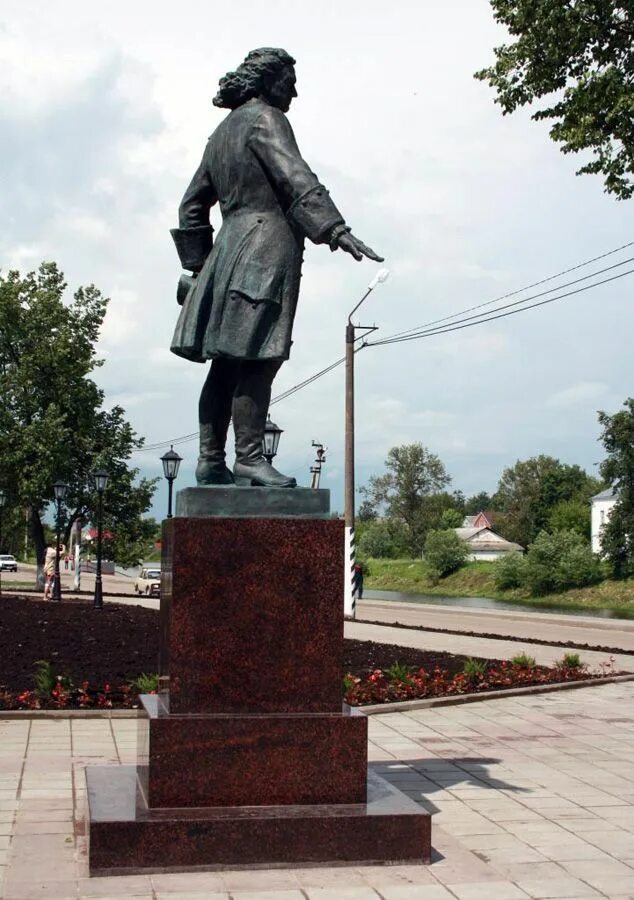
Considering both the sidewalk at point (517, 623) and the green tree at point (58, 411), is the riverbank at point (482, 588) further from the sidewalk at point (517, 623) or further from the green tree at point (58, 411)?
the green tree at point (58, 411)

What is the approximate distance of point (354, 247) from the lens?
5.61 metres

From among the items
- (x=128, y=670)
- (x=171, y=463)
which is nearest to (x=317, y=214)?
(x=128, y=670)

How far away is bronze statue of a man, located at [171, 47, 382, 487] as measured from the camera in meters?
5.79

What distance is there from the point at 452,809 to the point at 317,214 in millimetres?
3310

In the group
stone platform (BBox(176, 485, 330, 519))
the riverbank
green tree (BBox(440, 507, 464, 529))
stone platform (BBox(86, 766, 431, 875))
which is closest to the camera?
stone platform (BBox(86, 766, 431, 875))

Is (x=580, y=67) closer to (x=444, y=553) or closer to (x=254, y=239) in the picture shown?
(x=254, y=239)

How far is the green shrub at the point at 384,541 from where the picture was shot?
270ft

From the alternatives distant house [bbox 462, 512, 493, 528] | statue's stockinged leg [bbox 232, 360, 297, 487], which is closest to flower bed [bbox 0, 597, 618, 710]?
statue's stockinged leg [bbox 232, 360, 297, 487]

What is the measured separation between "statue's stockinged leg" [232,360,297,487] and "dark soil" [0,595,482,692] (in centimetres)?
552

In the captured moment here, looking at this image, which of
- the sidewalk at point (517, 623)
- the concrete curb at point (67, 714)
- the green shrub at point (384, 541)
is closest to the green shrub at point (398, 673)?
the concrete curb at point (67, 714)

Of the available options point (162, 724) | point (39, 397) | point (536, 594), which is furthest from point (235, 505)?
point (536, 594)

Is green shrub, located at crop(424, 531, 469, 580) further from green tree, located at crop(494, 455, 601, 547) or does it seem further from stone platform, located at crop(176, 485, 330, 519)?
stone platform, located at crop(176, 485, 330, 519)

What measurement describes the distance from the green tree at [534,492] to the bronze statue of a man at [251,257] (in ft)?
262

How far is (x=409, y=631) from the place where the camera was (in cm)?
2128
